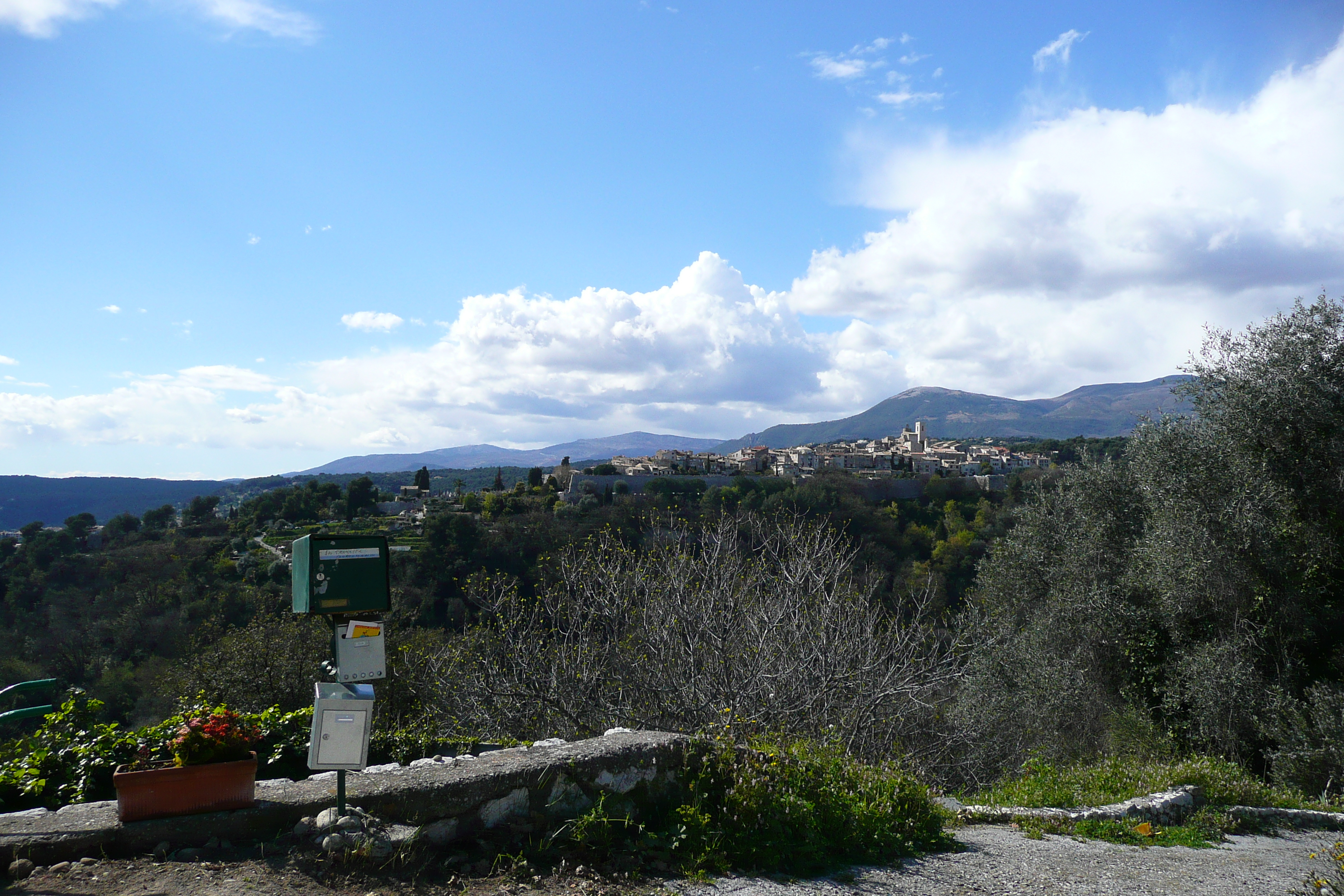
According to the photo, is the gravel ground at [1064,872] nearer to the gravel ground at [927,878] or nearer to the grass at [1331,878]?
the gravel ground at [927,878]

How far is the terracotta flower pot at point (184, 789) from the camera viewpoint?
3369mm

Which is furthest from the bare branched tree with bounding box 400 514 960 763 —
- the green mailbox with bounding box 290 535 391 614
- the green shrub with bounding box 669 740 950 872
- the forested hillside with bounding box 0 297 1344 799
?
the green mailbox with bounding box 290 535 391 614

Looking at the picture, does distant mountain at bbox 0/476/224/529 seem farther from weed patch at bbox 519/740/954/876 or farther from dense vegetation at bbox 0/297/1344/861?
weed patch at bbox 519/740/954/876

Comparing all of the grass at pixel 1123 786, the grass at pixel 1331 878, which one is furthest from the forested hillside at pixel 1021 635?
the grass at pixel 1331 878

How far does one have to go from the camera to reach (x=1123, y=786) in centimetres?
654

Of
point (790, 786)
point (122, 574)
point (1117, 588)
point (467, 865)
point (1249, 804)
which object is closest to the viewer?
point (467, 865)

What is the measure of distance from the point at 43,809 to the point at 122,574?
30298mm

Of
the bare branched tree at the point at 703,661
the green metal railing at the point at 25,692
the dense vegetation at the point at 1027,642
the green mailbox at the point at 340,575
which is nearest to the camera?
the green metal railing at the point at 25,692

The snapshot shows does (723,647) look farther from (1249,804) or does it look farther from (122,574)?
(122,574)

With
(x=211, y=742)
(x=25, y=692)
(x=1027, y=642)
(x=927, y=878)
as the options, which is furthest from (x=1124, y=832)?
(x=1027, y=642)

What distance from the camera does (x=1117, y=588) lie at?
1124cm

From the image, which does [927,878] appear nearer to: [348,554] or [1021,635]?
[348,554]

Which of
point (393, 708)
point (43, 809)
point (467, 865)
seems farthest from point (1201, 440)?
point (43, 809)

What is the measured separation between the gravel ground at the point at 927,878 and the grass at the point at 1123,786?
0.58m
